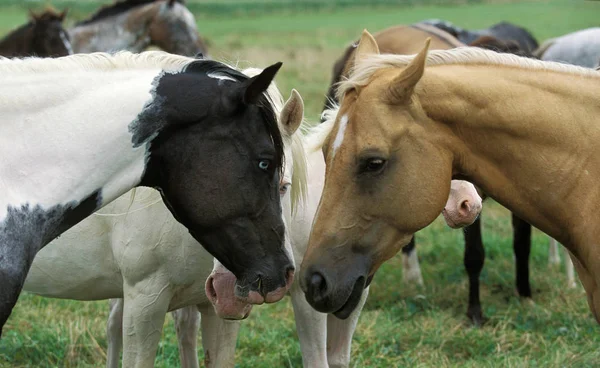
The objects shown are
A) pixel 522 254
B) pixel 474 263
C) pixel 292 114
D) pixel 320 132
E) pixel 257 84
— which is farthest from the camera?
pixel 522 254

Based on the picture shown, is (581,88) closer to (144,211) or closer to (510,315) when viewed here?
(144,211)

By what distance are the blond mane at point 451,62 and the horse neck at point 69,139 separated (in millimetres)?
792

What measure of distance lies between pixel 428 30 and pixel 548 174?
457 centimetres

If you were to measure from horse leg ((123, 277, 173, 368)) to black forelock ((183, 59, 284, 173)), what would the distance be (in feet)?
3.42

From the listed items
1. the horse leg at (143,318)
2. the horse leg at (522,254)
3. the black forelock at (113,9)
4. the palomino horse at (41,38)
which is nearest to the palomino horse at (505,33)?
the horse leg at (522,254)

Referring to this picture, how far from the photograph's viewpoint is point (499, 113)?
10.7 ft

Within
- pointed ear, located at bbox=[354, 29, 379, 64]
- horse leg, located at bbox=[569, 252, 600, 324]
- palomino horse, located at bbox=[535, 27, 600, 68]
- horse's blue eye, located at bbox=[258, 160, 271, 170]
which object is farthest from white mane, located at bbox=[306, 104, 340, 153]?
palomino horse, located at bbox=[535, 27, 600, 68]

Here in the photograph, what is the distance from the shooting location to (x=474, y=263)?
643cm

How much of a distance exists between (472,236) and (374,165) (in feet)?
11.3

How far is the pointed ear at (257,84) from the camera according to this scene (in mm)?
3039

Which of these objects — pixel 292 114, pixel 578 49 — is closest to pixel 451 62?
pixel 292 114

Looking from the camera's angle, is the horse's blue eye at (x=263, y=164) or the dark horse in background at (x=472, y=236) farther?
the dark horse in background at (x=472, y=236)

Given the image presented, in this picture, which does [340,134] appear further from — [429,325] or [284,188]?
[429,325]

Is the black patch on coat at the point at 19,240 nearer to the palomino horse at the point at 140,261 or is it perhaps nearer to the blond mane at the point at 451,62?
the palomino horse at the point at 140,261
